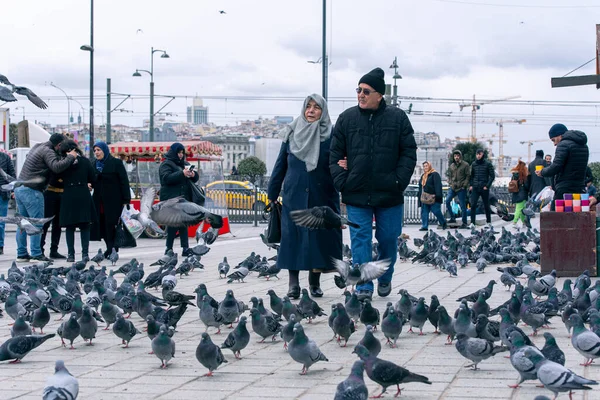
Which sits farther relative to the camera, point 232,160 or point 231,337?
point 232,160

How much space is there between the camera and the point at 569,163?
10953mm

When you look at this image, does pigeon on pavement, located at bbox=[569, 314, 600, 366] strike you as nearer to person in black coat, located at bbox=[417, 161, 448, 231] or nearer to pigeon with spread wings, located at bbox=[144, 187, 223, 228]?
pigeon with spread wings, located at bbox=[144, 187, 223, 228]

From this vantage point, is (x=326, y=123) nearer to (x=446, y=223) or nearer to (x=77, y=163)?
(x=77, y=163)

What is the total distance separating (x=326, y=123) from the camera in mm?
8844

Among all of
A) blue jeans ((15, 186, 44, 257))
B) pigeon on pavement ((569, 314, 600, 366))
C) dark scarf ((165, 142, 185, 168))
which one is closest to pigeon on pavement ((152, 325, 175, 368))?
pigeon on pavement ((569, 314, 600, 366))

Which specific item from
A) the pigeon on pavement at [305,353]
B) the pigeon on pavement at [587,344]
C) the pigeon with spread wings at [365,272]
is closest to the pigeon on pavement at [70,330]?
the pigeon on pavement at [305,353]

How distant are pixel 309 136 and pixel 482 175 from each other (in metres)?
13.6

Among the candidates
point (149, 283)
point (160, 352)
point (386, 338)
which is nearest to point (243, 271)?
point (149, 283)

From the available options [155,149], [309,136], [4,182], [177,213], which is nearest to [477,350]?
[309,136]

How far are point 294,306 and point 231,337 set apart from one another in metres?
1.22

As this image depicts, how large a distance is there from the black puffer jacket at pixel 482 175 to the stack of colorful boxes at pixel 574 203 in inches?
426

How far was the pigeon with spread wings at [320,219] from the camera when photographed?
8336 mm

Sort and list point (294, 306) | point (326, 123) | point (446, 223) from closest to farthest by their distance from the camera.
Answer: point (294, 306) → point (326, 123) → point (446, 223)

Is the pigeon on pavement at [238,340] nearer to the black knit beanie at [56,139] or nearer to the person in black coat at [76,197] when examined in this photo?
the person in black coat at [76,197]
